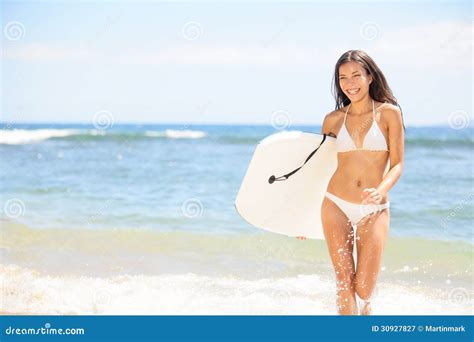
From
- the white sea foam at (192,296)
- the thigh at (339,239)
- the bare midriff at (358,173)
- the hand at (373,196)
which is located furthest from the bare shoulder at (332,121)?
the white sea foam at (192,296)

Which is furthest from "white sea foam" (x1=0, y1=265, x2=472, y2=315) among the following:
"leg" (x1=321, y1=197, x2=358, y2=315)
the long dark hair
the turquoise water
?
the long dark hair

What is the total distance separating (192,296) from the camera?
5.70 metres

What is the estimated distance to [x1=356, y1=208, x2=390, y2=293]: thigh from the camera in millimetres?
3770

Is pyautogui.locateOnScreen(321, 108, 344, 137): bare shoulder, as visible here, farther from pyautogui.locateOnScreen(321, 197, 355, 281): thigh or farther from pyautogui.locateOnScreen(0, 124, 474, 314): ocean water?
pyautogui.locateOnScreen(0, 124, 474, 314): ocean water

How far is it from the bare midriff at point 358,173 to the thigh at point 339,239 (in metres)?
0.11

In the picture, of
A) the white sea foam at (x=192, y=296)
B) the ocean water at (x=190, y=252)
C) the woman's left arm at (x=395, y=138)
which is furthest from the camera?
the ocean water at (x=190, y=252)

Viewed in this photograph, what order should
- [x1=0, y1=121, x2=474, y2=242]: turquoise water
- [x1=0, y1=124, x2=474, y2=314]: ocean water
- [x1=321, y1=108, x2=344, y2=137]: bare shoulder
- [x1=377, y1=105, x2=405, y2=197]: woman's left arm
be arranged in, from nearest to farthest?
[x1=377, y1=105, x2=405, y2=197]: woman's left arm → [x1=321, y1=108, x2=344, y2=137]: bare shoulder → [x1=0, y1=124, x2=474, y2=314]: ocean water → [x1=0, y1=121, x2=474, y2=242]: turquoise water

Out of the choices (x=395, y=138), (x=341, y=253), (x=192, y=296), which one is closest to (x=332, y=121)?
(x=395, y=138)

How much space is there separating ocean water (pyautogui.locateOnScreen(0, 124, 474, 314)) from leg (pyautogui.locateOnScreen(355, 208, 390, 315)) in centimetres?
157

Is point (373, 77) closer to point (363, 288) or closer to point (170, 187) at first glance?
point (363, 288)

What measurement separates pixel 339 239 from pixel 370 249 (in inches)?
7.5

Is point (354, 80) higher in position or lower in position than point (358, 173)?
higher

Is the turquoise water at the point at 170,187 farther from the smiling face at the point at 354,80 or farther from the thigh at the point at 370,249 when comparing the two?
the smiling face at the point at 354,80

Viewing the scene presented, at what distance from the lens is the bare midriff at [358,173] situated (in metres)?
3.81
